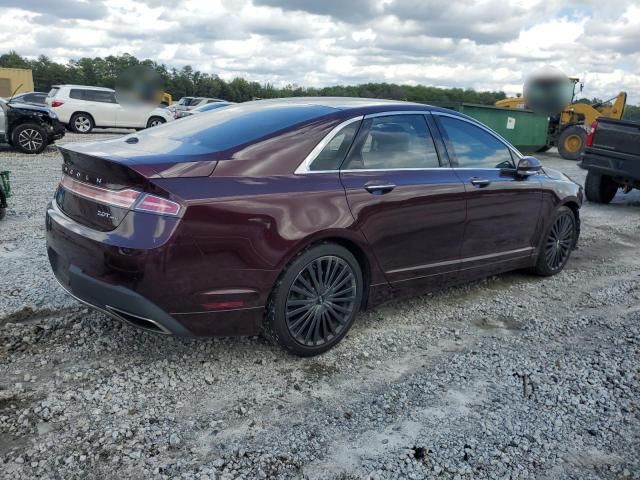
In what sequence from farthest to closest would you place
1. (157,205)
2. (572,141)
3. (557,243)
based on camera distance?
(572,141)
(557,243)
(157,205)

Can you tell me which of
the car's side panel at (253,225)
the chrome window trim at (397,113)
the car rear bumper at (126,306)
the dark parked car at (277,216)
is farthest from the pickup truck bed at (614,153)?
the car rear bumper at (126,306)

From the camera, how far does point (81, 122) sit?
20359 millimetres

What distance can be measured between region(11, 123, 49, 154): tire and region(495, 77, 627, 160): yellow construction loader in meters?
14.5

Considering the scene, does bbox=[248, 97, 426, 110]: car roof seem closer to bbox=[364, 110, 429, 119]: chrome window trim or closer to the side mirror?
bbox=[364, 110, 429, 119]: chrome window trim

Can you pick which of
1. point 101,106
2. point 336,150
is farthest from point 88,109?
point 336,150

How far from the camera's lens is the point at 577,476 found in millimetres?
2629

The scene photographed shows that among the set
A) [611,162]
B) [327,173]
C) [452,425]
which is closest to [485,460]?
[452,425]

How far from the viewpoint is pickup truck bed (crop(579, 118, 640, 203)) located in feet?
30.4

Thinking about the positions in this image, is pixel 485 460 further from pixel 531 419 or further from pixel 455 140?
pixel 455 140

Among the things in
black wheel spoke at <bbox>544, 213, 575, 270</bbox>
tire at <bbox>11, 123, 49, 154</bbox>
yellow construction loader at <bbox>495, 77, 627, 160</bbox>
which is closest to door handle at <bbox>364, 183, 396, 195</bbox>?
black wheel spoke at <bbox>544, 213, 575, 270</bbox>

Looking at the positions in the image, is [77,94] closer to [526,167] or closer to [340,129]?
[526,167]

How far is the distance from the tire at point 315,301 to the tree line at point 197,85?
8.95m

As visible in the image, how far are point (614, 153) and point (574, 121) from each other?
11082 mm

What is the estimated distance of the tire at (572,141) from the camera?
18375 mm
